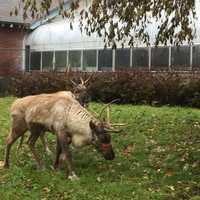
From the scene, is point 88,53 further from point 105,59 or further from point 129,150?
point 129,150

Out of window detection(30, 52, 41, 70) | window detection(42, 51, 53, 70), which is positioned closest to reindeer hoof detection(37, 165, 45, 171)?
window detection(42, 51, 53, 70)

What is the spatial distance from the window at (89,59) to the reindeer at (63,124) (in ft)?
64.7

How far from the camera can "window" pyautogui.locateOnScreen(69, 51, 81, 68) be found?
31.3 m

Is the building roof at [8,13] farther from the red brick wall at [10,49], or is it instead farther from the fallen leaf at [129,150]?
the fallen leaf at [129,150]

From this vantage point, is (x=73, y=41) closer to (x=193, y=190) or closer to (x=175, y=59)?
(x=175, y=59)

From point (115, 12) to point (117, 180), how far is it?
12.9 ft

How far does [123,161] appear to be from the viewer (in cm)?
1100

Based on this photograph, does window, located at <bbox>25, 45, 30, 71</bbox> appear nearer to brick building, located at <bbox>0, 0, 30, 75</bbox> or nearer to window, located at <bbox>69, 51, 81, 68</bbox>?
brick building, located at <bbox>0, 0, 30, 75</bbox>

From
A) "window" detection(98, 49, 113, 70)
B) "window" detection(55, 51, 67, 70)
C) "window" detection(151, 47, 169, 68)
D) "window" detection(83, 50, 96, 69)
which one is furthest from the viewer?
"window" detection(55, 51, 67, 70)

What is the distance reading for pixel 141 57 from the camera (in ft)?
90.7

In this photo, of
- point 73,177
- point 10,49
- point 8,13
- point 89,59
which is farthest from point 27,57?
point 73,177

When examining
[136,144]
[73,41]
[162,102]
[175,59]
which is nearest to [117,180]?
[136,144]

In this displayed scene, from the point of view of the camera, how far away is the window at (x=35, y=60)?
1348 inches

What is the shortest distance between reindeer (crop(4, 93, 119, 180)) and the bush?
10.8 meters
